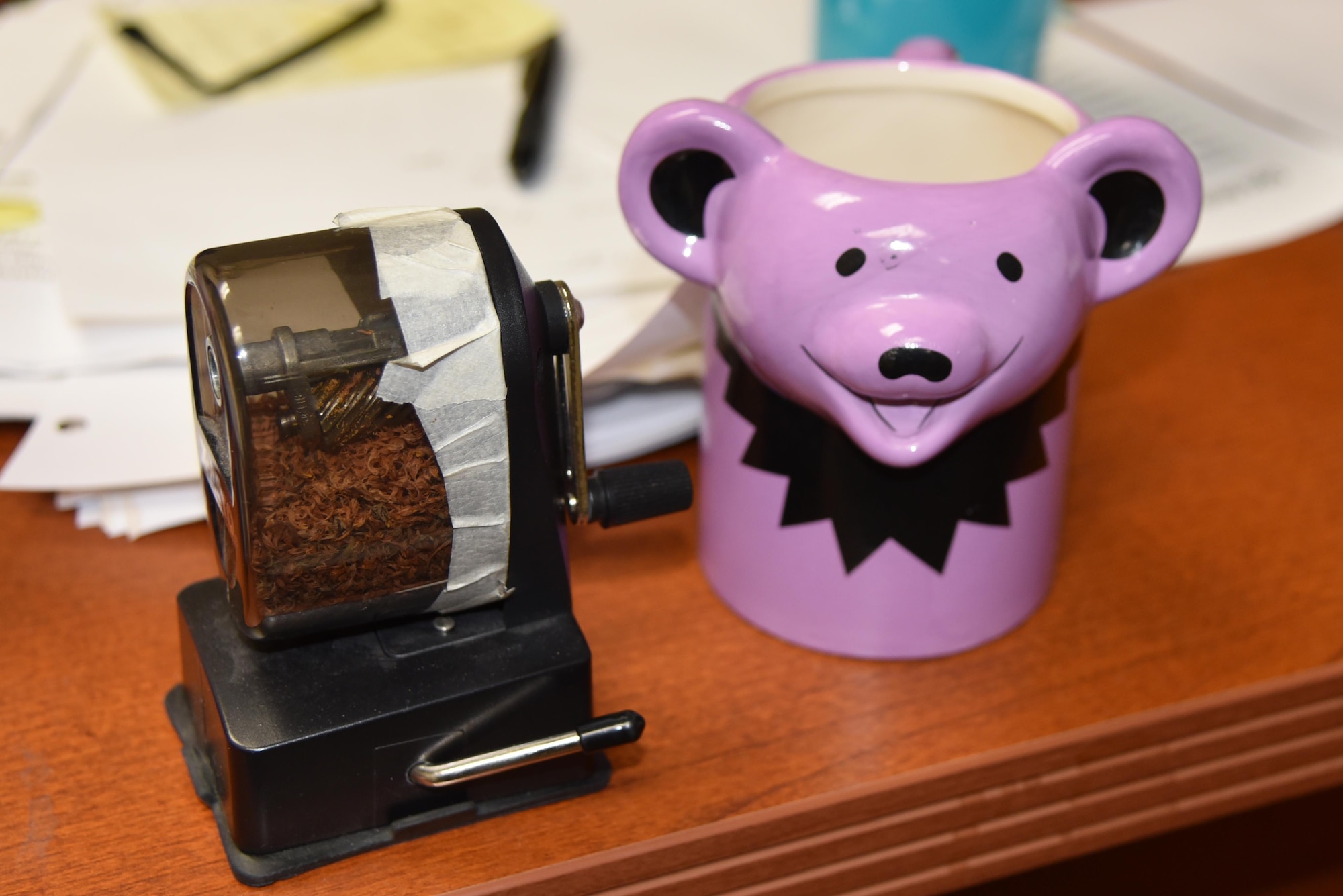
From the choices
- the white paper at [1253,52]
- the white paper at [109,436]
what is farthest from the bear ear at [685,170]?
the white paper at [1253,52]

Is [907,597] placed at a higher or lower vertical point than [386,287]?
lower

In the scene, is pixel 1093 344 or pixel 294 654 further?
pixel 1093 344

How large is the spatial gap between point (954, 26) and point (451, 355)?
1.41 feet

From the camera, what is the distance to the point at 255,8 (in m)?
0.86

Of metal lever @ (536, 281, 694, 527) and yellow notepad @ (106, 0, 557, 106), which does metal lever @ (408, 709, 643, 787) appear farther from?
yellow notepad @ (106, 0, 557, 106)

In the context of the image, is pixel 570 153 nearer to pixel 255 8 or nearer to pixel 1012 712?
pixel 255 8

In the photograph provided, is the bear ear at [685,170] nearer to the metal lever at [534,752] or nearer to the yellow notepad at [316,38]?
the metal lever at [534,752]

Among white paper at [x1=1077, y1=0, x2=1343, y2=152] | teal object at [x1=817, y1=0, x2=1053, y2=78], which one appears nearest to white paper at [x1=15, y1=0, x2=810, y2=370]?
teal object at [x1=817, y1=0, x2=1053, y2=78]

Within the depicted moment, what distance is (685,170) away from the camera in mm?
393

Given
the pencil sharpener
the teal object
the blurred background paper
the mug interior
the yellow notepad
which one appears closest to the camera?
the pencil sharpener

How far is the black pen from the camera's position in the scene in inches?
26.3

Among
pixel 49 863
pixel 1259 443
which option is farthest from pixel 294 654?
pixel 1259 443

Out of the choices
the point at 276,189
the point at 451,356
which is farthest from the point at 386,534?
the point at 276,189

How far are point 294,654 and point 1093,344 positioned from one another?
409 mm
